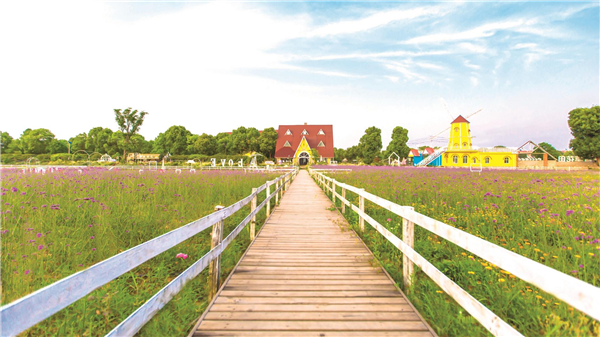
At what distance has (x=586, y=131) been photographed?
42.5 meters

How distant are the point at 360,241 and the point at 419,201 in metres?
3.24

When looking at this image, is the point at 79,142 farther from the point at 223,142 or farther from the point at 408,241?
the point at 408,241

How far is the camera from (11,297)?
8.72 ft

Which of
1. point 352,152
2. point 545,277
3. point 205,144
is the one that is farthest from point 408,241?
point 352,152

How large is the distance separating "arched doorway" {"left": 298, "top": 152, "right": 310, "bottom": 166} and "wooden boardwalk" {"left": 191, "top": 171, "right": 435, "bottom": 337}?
145 ft

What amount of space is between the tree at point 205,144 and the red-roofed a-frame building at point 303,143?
1748 cm

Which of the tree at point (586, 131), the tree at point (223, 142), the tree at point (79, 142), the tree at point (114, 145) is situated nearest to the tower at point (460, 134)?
the tree at point (586, 131)

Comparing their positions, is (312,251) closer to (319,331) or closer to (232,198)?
(319,331)

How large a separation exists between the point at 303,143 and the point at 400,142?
909 inches

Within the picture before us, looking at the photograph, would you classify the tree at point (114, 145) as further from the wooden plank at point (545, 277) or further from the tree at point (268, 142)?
the wooden plank at point (545, 277)

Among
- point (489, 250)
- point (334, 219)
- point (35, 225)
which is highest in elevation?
point (489, 250)

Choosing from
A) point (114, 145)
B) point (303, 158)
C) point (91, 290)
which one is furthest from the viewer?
point (114, 145)

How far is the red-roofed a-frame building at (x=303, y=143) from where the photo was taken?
49.5 meters

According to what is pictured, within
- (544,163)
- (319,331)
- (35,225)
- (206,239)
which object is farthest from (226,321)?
(544,163)
